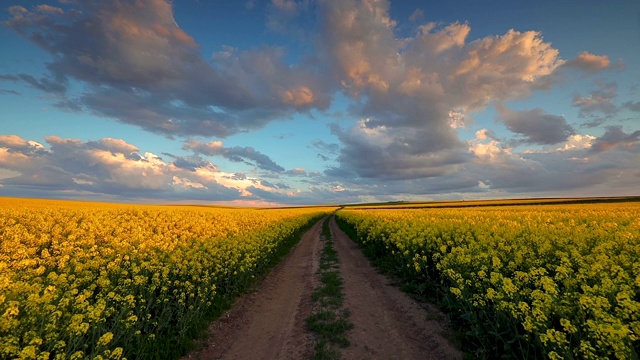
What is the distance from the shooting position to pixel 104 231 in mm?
12742

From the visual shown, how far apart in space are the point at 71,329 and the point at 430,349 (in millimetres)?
7619

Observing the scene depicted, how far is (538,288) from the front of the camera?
5.92 m

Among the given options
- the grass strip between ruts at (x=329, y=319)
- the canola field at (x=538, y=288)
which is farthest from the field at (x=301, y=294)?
the grass strip between ruts at (x=329, y=319)

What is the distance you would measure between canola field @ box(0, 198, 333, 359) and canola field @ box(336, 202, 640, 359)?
715 cm

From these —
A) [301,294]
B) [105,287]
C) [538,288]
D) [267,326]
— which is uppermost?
[538,288]

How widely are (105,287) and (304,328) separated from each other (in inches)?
219

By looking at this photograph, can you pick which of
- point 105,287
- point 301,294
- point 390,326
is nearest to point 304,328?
point 390,326

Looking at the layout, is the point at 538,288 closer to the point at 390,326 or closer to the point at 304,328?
the point at 390,326

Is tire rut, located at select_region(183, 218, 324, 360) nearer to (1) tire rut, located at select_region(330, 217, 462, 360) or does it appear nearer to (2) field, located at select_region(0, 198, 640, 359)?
(2) field, located at select_region(0, 198, 640, 359)

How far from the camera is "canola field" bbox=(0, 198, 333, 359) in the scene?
504 centimetres

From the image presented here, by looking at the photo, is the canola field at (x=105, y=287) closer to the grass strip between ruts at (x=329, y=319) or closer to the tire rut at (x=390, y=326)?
the grass strip between ruts at (x=329, y=319)

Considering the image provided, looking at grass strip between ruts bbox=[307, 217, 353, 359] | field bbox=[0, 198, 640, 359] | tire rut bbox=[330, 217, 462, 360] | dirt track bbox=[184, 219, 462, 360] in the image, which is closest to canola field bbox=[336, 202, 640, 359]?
field bbox=[0, 198, 640, 359]

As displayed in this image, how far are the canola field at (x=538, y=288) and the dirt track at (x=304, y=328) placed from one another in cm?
96

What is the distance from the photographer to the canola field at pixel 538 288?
418 cm
